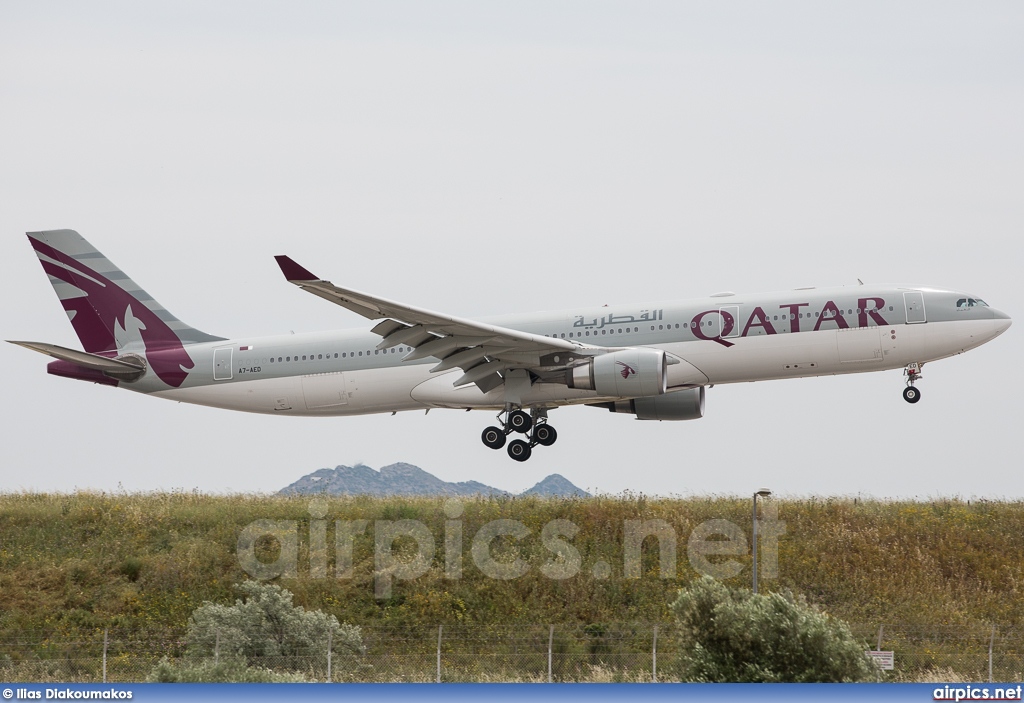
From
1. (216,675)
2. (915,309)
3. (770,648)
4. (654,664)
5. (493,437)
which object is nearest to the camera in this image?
(216,675)

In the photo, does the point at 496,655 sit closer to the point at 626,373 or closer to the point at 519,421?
the point at 626,373

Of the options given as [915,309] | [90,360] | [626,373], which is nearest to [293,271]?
[626,373]

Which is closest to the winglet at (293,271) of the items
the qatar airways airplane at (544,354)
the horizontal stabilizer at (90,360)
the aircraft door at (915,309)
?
the qatar airways airplane at (544,354)

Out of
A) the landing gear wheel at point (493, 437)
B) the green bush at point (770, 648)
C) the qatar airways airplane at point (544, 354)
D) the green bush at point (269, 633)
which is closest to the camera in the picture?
the green bush at point (770, 648)

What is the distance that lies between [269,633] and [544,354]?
10681 millimetres

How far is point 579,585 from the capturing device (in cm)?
3412

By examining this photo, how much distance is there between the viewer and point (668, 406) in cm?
3884

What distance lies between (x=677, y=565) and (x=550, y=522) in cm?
392

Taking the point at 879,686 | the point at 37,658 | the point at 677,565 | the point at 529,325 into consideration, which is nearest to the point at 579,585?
the point at 677,565

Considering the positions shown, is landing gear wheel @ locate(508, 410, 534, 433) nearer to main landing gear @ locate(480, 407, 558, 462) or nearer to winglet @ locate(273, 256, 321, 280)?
main landing gear @ locate(480, 407, 558, 462)

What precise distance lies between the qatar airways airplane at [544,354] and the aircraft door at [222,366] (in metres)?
0.04

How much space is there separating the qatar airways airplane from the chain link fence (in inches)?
279

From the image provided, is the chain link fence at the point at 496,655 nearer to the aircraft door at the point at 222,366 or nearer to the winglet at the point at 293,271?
the winglet at the point at 293,271

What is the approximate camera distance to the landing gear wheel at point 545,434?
37.8 metres
